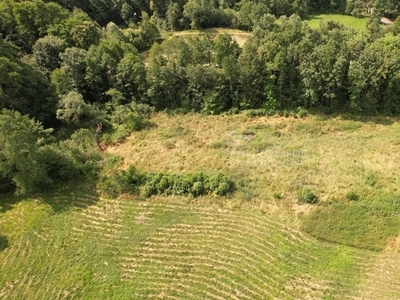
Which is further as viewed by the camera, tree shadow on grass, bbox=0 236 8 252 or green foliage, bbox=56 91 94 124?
green foliage, bbox=56 91 94 124

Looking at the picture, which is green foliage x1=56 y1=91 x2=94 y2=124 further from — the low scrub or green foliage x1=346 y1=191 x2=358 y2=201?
green foliage x1=346 y1=191 x2=358 y2=201

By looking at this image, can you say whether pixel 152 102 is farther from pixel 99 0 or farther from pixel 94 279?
pixel 99 0

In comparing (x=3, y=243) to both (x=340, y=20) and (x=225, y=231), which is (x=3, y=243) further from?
(x=340, y=20)

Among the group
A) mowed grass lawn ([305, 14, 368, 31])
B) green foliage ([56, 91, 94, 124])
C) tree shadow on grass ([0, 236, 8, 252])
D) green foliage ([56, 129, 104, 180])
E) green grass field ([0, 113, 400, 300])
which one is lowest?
tree shadow on grass ([0, 236, 8, 252])

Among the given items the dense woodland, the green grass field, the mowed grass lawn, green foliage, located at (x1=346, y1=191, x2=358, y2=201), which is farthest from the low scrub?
the mowed grass lawn

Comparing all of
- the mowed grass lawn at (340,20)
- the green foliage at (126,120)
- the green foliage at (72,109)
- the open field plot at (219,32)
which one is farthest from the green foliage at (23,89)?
the mowed grass lawn at (340,20)
